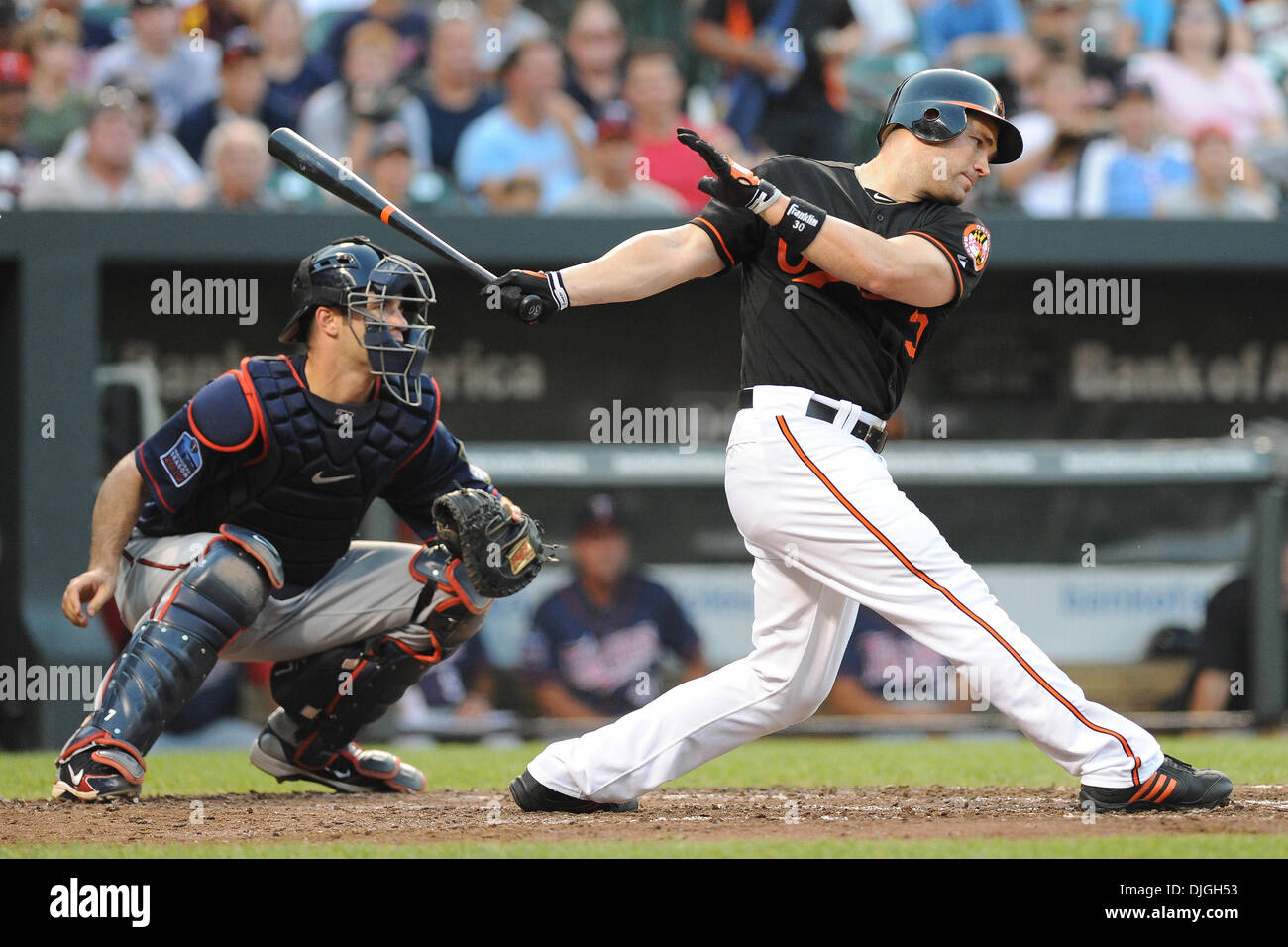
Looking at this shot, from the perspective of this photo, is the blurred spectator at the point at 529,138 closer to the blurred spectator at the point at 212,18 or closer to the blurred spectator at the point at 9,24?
the blurred spectator at the point at 212,18

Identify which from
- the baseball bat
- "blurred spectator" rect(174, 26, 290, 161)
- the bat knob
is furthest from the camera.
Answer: "blurred spectator" rect(174, 26, 290, 161)

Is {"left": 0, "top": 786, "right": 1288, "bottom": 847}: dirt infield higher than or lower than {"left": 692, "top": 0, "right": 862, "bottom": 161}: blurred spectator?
lower

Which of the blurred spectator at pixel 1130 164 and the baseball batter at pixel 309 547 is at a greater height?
the blurred spectator at pixel 1130 164

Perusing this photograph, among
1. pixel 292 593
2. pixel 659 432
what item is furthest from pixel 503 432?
pixel 292 593

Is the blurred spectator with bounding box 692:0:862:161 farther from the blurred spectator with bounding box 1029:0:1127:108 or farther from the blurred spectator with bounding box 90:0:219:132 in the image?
the blurred spectator with bounding box 90:0:219:132

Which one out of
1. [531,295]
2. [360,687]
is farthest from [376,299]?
[360,687]

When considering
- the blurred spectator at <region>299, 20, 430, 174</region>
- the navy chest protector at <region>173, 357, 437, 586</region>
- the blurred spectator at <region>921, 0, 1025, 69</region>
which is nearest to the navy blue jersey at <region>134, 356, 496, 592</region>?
the navy chest protector at <region>173, 357, 437, 586</region>

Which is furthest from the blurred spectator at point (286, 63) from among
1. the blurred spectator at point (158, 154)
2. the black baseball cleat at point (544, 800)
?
the black baseball cleat at point (544, 800)
